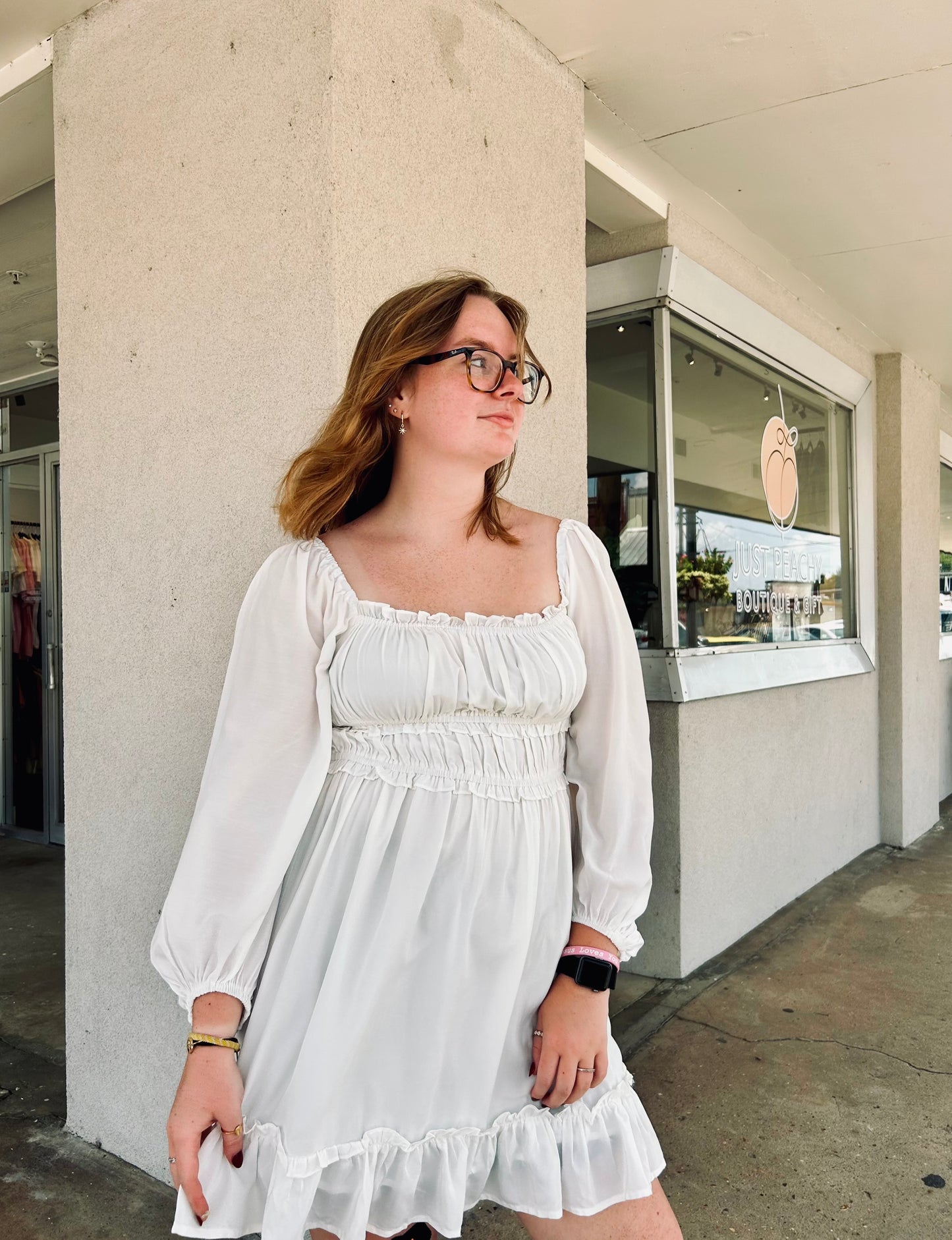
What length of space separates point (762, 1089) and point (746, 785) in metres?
1.63

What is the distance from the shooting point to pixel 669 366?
13.4 ft

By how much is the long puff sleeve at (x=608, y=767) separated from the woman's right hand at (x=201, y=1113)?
51 cm

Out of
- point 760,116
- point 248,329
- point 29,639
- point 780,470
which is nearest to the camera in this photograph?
point 248,329

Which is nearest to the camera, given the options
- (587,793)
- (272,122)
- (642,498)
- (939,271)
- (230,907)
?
(230,907)

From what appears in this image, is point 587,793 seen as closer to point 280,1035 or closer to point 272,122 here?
point 280,1035

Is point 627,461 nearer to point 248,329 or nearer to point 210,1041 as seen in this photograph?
point 248,329

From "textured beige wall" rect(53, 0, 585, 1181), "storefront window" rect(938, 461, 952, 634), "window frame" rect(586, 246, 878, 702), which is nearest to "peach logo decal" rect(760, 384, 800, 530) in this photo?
"window frame" rect(586, 246, 878, 702)

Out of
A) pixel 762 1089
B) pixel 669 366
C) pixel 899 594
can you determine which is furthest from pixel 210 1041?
pixel 899 594

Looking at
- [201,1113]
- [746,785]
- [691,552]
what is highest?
[691,552]

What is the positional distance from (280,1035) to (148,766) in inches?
52.6

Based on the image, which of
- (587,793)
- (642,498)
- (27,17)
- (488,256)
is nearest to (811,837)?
(642,498)

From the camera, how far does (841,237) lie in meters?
4.36

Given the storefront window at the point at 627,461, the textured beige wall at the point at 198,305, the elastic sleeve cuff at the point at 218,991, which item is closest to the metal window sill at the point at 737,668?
the storefront window at the point at 627,461

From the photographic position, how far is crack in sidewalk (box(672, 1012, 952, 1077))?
3158mm
